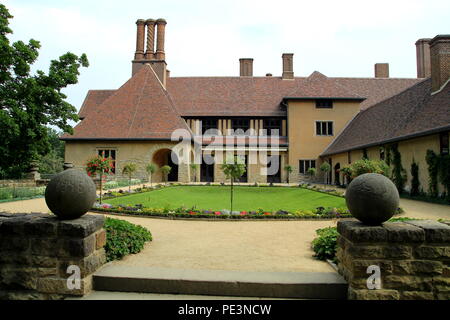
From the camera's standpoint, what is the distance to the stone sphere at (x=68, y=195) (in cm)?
382

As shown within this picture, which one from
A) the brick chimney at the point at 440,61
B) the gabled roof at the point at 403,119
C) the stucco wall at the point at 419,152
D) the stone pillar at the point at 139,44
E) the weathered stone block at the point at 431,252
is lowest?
the weathered stone block at the point at 431,252

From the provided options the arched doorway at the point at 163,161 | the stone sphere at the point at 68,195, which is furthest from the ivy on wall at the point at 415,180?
the arched doorway at the point at 163,161

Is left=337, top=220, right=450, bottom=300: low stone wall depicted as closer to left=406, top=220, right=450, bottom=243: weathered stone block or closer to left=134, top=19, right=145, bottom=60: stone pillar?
left=406, top=220, right=450, bottom=243: weathered stone block

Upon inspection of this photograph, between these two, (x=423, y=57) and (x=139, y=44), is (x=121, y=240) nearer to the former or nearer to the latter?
(x=139, y=44)

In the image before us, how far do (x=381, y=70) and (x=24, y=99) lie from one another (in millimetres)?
38050

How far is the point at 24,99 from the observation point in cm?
1246

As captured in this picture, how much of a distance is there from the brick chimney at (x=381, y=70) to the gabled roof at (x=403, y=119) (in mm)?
14493

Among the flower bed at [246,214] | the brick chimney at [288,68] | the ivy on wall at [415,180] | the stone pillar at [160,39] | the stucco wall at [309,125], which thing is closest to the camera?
the flower bed at [246,214]

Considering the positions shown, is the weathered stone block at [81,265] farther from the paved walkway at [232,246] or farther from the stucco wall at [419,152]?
the stucco wall at [419,152]

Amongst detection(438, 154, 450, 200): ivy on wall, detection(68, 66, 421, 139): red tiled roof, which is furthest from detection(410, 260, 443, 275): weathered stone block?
detection(68, 66, 421, 139): red tiled roof

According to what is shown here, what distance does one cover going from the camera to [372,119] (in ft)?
74.2

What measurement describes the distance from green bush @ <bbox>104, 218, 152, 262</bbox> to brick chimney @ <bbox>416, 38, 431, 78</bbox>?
40.0m
